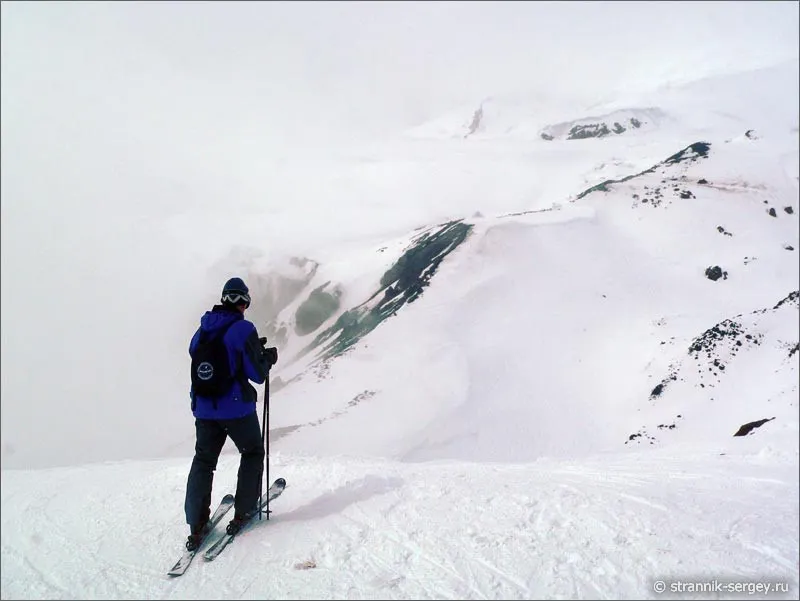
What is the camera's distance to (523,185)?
7219 centimetres

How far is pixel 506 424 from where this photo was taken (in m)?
20.7

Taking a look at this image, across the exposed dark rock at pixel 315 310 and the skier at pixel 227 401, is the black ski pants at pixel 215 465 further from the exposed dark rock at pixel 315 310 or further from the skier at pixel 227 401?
the exposed dark rock at pixel 315 310

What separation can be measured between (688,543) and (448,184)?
7062 centimetres

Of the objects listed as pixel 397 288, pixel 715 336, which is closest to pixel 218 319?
pixel 715 336

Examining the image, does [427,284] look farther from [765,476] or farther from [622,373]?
[765,476]

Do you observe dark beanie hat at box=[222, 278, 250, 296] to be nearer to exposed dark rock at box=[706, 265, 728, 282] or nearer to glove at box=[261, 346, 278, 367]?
glove at box=[261, 346, 278, 367]

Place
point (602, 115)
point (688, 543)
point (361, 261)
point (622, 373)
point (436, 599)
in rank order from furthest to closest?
point (602, 115) < point (361, 261) < point (622, 373) < point (688, 543) < point (436, 599)

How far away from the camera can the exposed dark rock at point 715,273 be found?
3120cm

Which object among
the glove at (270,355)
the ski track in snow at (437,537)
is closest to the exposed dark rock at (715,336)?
the ski track in snow at (437,537)

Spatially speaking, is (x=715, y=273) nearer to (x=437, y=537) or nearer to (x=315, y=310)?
(x=315, y=310)

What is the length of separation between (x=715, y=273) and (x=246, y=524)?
3412 centimetres

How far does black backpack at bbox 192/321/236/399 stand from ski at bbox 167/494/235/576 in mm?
1482

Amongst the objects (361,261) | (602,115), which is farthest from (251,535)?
→ (602,115)

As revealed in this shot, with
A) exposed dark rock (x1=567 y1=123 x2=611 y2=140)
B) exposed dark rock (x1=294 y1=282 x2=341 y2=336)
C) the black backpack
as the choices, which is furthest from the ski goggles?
exposed dark rock (x1=567 y1=123 x2=611 y2=140)
